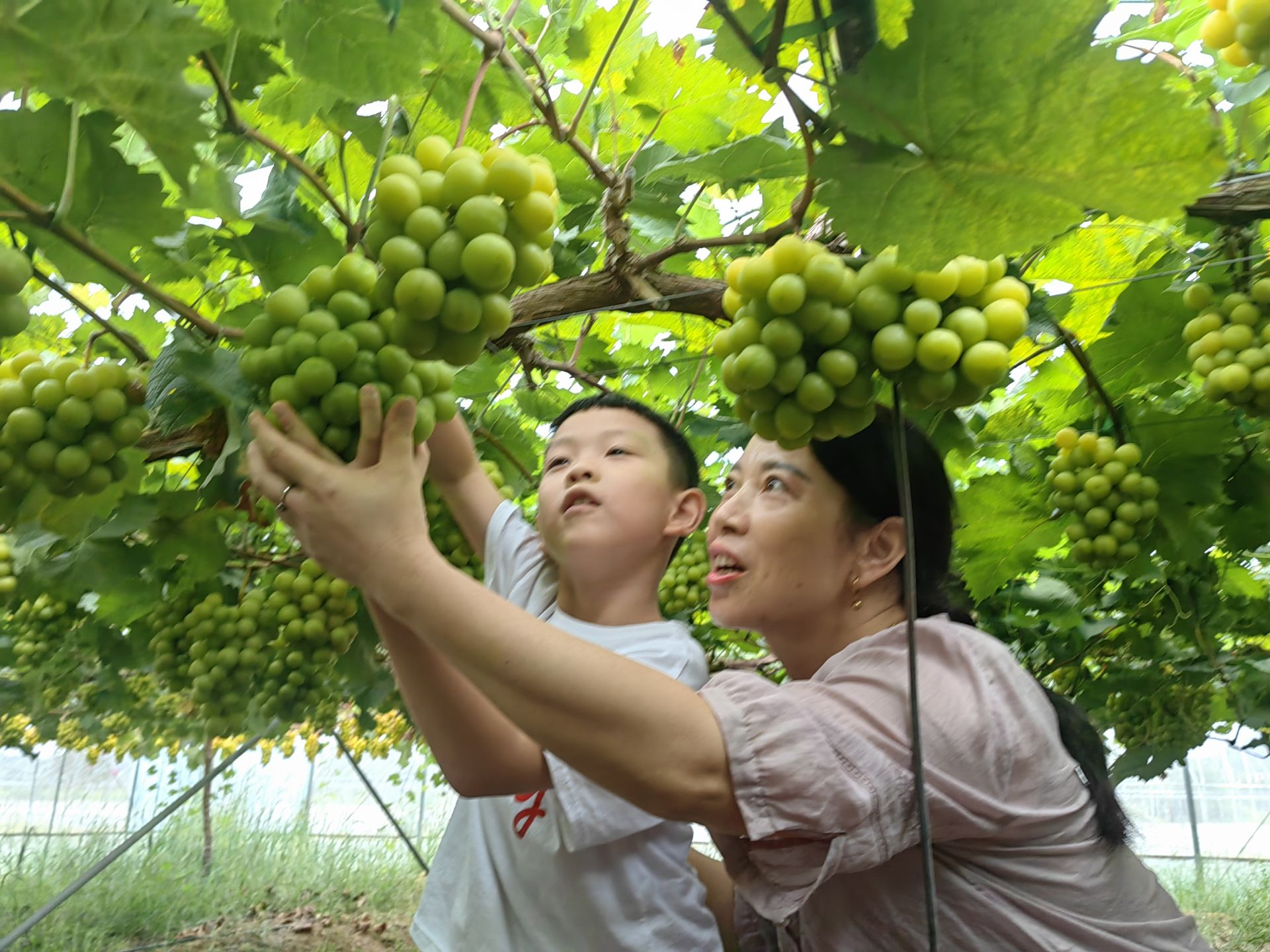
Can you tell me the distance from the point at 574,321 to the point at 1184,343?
4.24 feet

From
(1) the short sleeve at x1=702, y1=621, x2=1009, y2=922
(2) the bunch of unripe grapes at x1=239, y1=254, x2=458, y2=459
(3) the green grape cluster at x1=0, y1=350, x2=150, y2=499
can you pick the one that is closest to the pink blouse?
(1) the short sleeve at x1=702, y1=621, x2=1009, y2=922

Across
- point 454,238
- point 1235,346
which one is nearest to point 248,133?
point 454,238

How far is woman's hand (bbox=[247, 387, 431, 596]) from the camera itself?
2.55ft

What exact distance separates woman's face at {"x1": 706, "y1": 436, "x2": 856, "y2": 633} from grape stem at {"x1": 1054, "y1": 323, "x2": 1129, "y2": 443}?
0.48 meters

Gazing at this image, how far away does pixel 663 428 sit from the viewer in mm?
1741

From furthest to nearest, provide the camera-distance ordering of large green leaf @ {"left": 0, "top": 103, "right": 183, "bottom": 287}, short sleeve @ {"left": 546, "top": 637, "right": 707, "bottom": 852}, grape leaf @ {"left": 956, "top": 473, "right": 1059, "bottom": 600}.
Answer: grape leaf @ {"left": 956, "top": 473, "right": 1059, "bottom": 600}, short sleeve @ {"left": 546, "top": 637, "right": 707, "bottom": 852}, large green leaf @ {"left": 0, "top": 103, "right": 183, "bottom": 287}

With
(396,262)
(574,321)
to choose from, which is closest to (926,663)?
(396,262)

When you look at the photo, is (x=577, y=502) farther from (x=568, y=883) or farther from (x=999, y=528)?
(x=999, y=528)

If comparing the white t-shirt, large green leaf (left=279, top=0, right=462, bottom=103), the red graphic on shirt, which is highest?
large green leaf (left=279, top=0, right=462, bottom=103)

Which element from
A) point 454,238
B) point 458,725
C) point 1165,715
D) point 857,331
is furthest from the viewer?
point 1165,715

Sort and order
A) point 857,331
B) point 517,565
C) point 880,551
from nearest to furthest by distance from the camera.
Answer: point 857,331
point 880,551
point 517,565

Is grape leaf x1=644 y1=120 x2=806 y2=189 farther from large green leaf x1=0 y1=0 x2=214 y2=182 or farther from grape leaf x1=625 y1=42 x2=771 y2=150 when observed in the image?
large green leaf x1=0 y1=0 x2=214 y2=182

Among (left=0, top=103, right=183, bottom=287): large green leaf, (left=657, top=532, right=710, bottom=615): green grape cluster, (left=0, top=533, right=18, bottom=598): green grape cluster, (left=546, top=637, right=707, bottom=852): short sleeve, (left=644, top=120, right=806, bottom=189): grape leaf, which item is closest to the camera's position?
(left=0, top=103, right=183, bottom=287): large green leaf

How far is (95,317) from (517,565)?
32.8 inches
